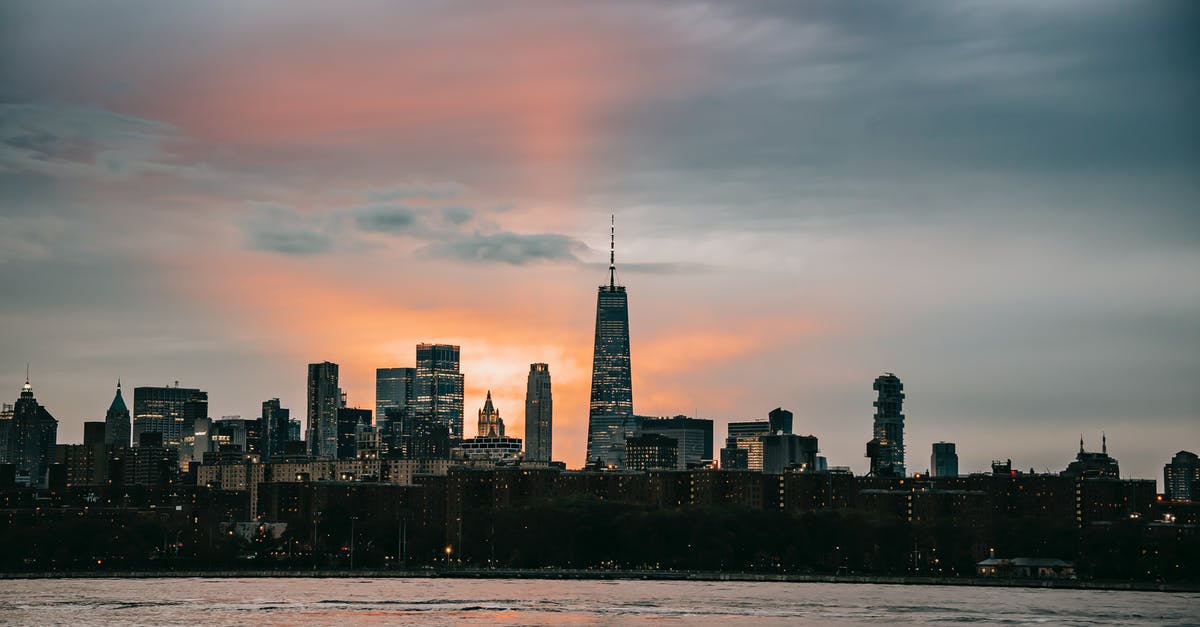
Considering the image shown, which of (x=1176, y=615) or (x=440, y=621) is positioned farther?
(x=1176, y=615)

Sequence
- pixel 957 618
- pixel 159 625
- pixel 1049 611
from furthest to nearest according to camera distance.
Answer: pixel 1049 611 → pixel 957 618 → pixel 159 625

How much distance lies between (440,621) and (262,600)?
4180cm

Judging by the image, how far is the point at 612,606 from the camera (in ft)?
602

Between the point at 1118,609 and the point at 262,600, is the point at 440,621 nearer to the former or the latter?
the point at 262,600

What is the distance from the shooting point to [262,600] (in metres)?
199

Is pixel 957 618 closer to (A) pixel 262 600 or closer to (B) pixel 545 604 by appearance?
(B) pixel 545 604

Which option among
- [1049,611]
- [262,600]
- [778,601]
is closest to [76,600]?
[262,600]

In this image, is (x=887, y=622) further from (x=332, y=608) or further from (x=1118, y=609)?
(x=332, y=608)

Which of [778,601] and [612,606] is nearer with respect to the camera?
[612,606]

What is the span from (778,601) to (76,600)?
251ft

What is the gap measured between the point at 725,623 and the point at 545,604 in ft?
103

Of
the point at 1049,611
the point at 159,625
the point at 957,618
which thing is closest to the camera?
the point at 159,625

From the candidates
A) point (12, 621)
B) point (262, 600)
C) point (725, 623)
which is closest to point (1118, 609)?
point (725, 623)

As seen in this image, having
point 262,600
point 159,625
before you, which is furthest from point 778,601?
point 159,625
